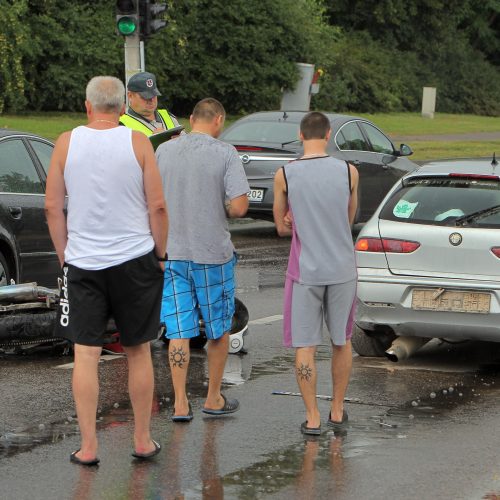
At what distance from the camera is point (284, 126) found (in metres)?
17.7

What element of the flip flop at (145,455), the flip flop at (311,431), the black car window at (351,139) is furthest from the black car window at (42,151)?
the black car window at (351,139)

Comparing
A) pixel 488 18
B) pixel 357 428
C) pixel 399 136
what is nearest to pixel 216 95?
pixel 399 136

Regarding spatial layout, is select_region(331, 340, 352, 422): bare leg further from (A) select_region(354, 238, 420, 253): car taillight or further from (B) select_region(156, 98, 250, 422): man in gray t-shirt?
(A) select_region(354, 238, 420, 253): car taillight

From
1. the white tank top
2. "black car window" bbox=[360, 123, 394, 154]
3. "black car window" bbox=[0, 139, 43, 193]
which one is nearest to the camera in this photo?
the white tank top

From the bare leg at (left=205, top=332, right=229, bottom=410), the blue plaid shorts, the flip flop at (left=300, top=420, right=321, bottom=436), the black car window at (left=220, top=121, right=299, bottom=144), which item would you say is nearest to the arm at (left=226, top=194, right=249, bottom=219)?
the blue plaid shorts

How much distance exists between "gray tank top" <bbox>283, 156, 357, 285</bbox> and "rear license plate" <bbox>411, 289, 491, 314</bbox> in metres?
1.74

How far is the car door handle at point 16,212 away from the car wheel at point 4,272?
448 millimetres

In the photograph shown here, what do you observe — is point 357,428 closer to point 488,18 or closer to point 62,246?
point 62,246

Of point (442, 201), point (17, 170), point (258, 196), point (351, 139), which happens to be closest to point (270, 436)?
point (442, 201)

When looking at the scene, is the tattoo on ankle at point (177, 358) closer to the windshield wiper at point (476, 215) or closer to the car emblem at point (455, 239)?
the car emblem at point (455, 239)

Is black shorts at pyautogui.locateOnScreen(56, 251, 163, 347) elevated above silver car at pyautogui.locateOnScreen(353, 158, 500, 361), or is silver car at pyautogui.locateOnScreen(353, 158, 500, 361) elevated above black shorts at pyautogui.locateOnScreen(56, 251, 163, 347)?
black shorts at pyautogui.locateOnScreen(56, 251, 163, 347)

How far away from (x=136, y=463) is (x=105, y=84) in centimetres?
180

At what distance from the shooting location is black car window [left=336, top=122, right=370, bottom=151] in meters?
17.8

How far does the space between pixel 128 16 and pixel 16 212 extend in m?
6.37
